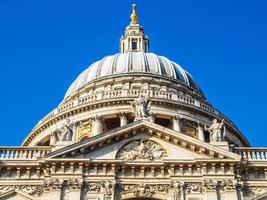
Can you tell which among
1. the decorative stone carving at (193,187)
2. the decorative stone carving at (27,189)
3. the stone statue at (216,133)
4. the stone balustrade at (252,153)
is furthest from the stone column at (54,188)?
the stone balustrade at (252,153)

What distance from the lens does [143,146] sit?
3500 cm

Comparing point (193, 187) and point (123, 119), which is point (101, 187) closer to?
point (193, 187)

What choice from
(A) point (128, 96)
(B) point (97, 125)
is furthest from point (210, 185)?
(A) point (128, 96)

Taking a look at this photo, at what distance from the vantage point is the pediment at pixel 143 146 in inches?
1344

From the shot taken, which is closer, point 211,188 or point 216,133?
point 211,188

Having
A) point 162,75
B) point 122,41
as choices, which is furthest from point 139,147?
point 122,41

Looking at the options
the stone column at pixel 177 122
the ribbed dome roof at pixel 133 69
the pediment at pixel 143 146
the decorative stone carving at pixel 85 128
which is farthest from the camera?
the ribbed dome roof at pixel 133 69

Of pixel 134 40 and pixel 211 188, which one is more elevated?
pixel 134 40

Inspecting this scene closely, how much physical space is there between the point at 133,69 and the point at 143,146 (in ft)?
91.8

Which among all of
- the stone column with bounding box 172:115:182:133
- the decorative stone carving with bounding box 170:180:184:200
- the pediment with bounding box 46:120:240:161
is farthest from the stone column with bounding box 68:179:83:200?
the stone column with bounding box 172:115:182:133

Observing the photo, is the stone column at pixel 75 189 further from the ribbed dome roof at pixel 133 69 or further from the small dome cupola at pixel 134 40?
the small dome cupola at pixel 134 40

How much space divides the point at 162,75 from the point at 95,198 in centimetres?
3007

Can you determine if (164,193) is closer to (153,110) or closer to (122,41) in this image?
(153,110)

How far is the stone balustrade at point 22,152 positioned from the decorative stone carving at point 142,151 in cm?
509
